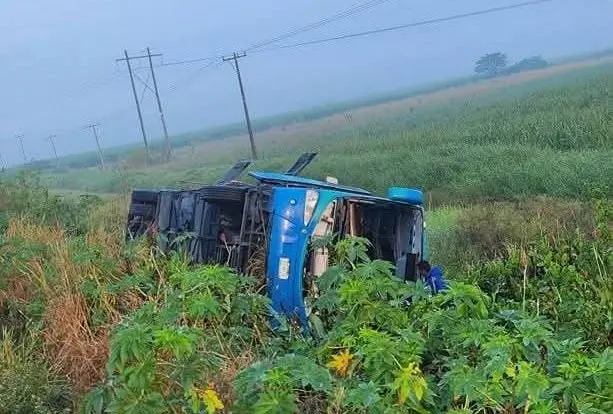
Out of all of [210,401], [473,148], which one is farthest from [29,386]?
[473,148]

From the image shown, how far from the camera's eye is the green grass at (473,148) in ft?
51.0

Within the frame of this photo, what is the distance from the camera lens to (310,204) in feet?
19.8

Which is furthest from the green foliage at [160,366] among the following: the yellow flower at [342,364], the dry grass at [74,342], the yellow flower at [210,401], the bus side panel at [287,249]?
the bus side panel at [287,249]

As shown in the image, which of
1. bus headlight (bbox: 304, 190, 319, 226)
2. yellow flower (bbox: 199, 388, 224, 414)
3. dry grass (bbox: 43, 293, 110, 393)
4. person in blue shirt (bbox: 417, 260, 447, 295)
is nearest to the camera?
yellow flower (bbox: 199, 388, 224, 414)

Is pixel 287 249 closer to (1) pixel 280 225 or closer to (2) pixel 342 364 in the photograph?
(1) pixel 280 225

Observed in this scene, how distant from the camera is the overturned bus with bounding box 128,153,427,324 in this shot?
5840 millimetres

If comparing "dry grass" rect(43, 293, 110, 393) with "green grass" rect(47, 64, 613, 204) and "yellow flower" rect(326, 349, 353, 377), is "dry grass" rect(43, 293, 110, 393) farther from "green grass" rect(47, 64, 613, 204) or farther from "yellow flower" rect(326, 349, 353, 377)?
"green grass" rect(47, 64, 613, 204)

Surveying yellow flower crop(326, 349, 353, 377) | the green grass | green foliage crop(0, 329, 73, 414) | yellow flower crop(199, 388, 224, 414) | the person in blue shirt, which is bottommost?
the green grass

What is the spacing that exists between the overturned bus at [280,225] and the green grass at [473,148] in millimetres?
6377

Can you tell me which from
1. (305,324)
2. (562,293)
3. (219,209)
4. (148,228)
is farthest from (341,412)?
(148,228)

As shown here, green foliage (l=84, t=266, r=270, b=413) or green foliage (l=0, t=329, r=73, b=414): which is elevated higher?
green foliage (l=84, t=266, r=270, b=413)

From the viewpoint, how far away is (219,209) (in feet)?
21.6

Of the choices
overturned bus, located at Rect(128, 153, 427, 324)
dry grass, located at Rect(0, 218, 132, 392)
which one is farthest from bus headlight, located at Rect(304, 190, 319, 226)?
dry grass, located at Rect(0, 218, 132, 392)

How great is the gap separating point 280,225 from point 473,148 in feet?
47.8
